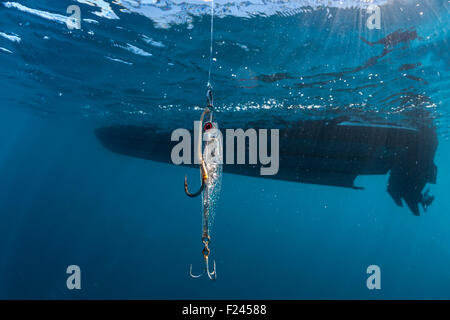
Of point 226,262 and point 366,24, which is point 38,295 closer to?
point 226,262

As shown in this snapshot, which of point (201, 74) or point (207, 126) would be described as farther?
point (201, 74)

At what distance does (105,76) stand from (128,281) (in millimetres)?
19859

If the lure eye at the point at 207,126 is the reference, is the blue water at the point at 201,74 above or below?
above

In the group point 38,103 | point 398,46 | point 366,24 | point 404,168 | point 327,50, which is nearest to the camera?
point 366,24

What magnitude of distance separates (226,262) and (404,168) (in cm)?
2502

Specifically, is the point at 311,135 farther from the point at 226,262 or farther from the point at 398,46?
the point at 226,262

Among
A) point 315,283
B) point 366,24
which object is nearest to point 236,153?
point 366,24

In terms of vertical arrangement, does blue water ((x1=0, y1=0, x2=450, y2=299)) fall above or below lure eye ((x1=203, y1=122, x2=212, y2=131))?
above

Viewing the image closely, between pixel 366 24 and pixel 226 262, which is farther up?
pixel 366 24

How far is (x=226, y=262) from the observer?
3244 cm

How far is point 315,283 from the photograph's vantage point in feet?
96.5
